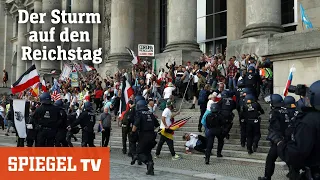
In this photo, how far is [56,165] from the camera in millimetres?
10383

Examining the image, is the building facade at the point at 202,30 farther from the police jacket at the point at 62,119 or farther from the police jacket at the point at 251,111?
the police jacket at the point at 62,119

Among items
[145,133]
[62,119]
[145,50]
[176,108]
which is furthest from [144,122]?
[145,50]

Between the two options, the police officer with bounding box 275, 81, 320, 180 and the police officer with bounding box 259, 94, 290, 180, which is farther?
the police officer with bounding box 259, 94, 290, 180

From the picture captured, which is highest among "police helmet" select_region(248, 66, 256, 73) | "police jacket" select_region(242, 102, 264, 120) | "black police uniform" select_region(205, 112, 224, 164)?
Result: "police helmet" select_region(248, 66, 256, 73)

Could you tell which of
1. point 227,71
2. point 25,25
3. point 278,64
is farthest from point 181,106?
point 25,25

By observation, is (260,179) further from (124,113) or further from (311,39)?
(124,113)

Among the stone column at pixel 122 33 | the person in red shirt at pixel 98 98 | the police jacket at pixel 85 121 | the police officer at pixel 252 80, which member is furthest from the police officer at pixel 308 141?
the stone column at pixel 122 33

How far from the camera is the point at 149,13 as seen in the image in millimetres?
28734

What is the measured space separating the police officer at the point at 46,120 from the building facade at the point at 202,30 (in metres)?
5.82

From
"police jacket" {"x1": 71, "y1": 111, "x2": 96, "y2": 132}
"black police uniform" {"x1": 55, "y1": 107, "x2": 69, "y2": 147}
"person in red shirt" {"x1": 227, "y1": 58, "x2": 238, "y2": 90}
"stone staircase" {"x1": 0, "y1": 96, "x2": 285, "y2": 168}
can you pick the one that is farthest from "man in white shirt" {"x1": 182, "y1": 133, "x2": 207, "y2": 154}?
"person in red shirt" {"x1": 227, "y1": 58, "x2": 238, "y2": 90}

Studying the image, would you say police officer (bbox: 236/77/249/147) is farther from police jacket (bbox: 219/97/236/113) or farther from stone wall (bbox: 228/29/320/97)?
stone wall (bbox: 228/29/320/97)

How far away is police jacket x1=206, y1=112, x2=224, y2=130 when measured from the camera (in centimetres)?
1085

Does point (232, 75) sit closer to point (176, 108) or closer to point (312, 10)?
point (176, 108)

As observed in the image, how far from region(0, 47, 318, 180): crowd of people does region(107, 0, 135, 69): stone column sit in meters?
4.44
